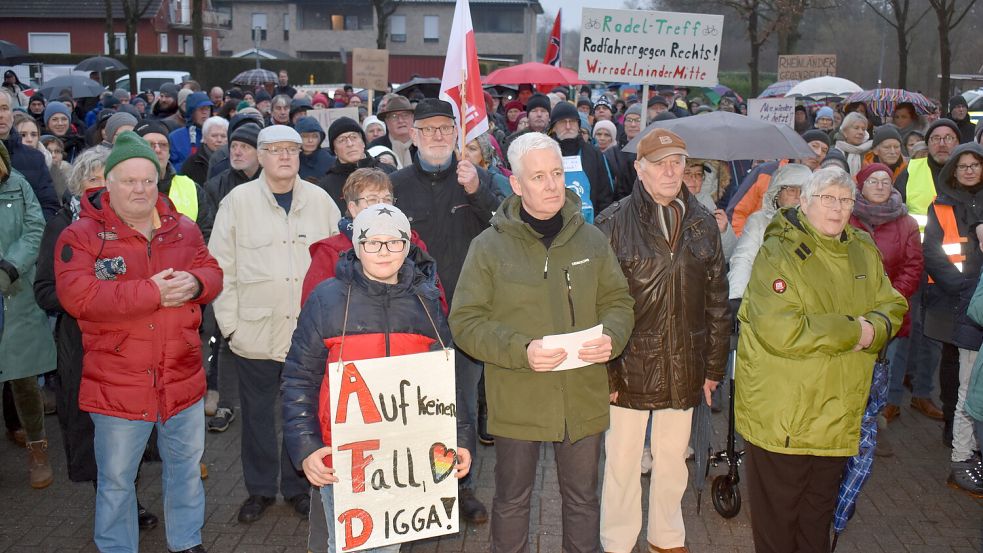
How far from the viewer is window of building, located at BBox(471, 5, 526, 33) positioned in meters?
68.8

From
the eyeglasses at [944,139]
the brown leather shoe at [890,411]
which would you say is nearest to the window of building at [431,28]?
the eyeglasses at [944,139]

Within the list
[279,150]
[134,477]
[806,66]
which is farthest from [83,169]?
[806,66]

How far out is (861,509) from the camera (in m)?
5.50

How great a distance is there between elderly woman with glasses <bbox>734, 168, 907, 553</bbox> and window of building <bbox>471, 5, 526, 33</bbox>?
221 ft

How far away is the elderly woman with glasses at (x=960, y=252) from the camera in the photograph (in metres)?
5.89

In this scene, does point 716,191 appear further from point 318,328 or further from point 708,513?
Result: point 318,328

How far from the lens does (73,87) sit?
19406 millimetres

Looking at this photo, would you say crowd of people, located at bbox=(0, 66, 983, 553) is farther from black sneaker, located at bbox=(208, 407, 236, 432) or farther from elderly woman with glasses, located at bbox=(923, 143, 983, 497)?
black sneaker, located at bbox=(208, 407, 236, 432)

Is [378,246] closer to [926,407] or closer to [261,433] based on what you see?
[261,433]

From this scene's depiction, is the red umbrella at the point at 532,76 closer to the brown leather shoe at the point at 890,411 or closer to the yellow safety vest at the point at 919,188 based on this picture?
the yellow safety vest at the point at 919,188

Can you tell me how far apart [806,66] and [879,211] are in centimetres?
1468

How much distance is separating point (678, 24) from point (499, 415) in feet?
18.6

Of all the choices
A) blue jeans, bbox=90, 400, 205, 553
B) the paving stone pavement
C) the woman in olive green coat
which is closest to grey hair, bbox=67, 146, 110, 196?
the woman in olive green coat

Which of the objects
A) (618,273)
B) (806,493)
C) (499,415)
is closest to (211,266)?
(499,415)
